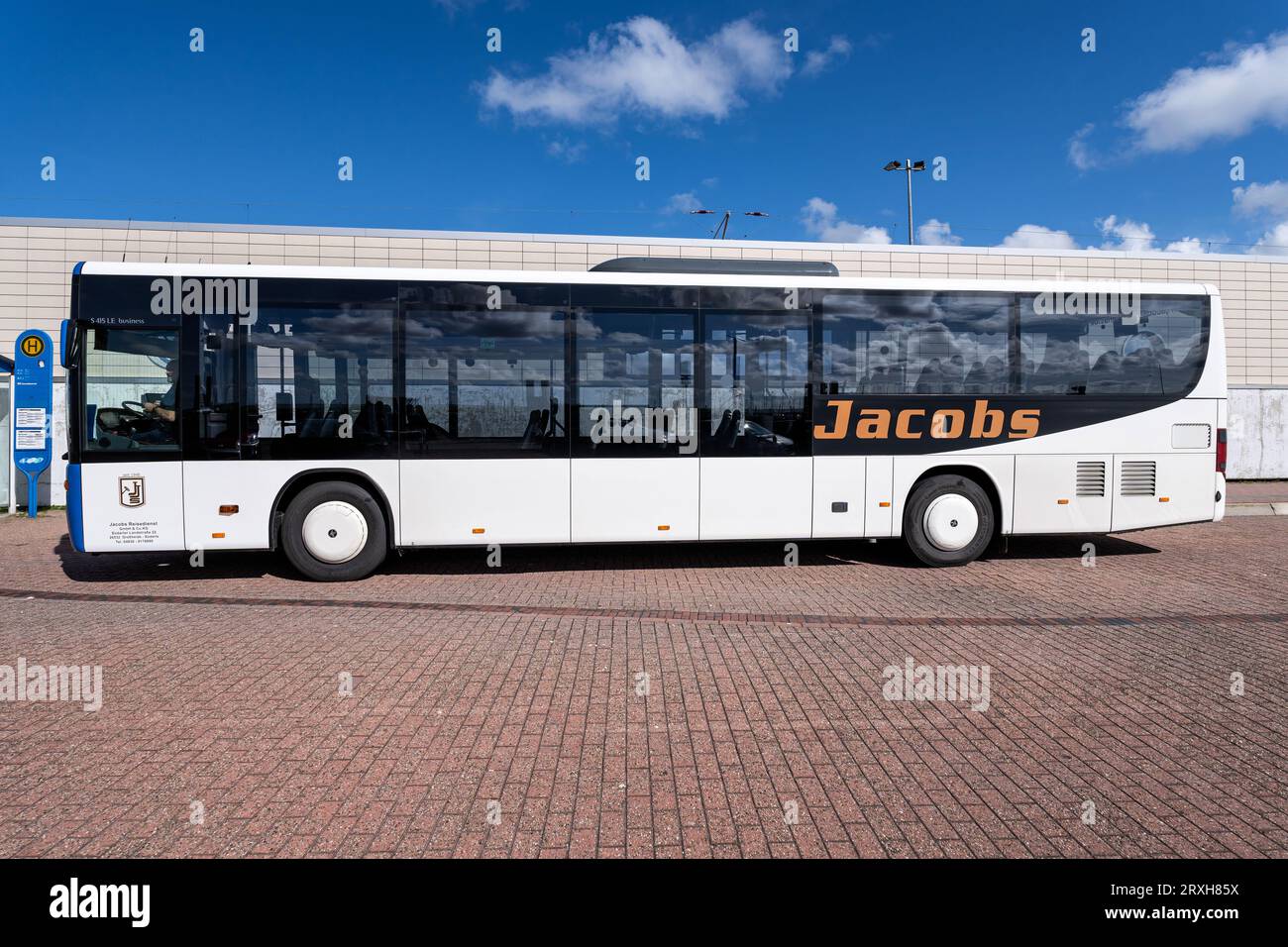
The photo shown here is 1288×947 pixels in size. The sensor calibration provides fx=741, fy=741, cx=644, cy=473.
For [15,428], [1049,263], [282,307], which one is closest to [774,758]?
[282,307]

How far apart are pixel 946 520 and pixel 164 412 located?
8.27 meters

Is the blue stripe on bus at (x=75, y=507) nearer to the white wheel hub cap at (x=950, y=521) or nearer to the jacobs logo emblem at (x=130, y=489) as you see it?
the jacobs logo emblem at (x=130, y=489)

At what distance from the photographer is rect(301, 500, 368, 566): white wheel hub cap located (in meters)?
7.54

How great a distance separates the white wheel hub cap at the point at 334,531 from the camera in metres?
7.54

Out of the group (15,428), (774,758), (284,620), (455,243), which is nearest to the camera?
(774,758)

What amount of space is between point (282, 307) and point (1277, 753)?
8261mm

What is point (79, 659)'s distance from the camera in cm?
502

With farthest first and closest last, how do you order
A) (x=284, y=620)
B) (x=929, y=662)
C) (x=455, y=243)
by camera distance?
(x=455, y=243) < (x=284, y=620) < (x=929, y=662)

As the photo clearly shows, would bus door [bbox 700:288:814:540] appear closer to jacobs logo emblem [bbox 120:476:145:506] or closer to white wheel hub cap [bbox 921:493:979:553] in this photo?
white wheel hub cap [bbox 921:493:979:553]

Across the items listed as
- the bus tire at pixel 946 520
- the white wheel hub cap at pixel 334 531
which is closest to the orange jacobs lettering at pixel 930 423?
the bus tire at pixel 946 520

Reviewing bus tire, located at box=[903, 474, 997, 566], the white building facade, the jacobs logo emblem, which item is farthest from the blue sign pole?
bus tire, located at box=[903, 474, 997, 566]

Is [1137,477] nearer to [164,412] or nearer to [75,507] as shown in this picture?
[164,412]

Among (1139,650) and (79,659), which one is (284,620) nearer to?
(79,659)

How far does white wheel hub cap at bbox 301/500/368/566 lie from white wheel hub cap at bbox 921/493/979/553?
20.2ft
